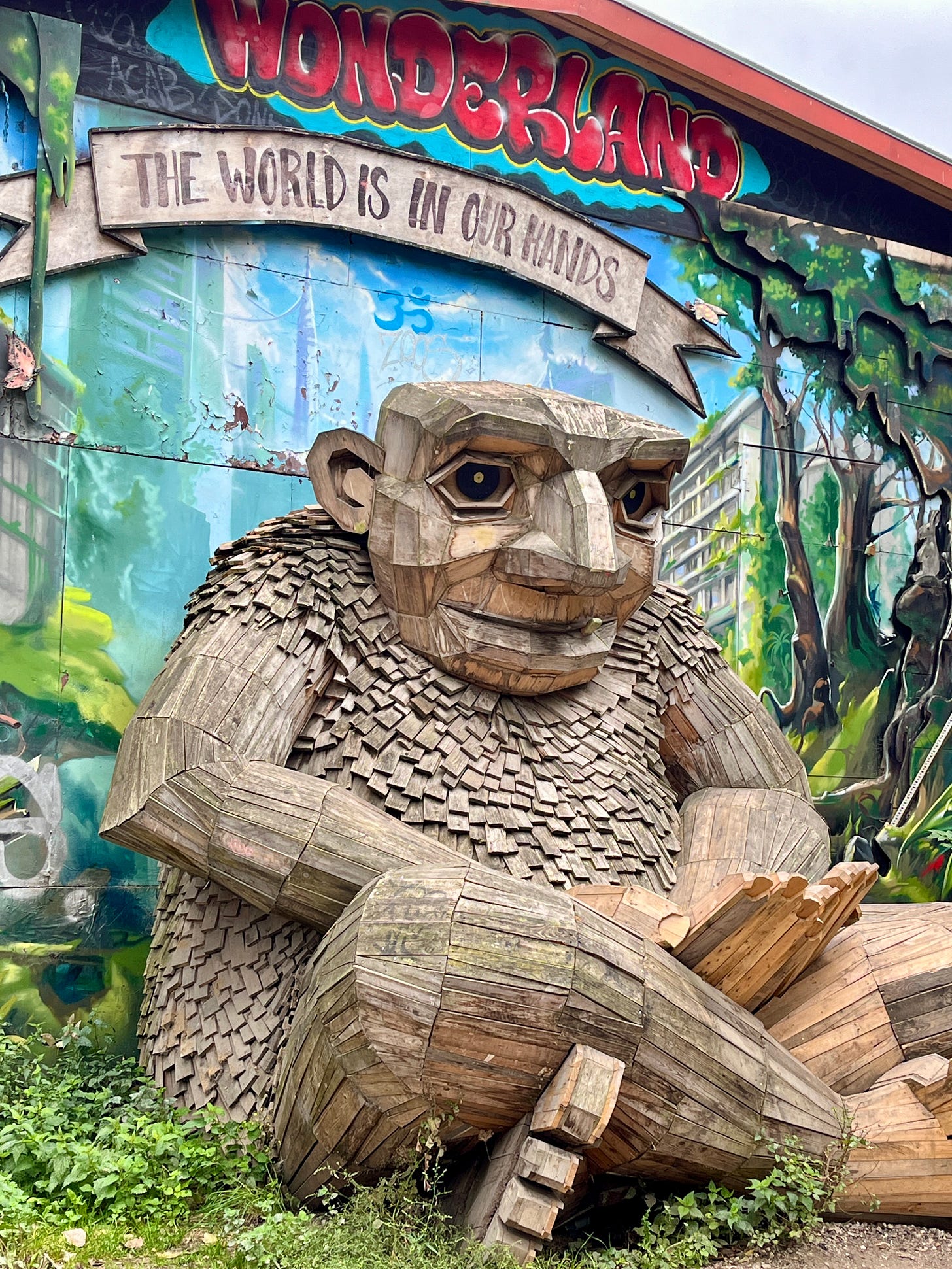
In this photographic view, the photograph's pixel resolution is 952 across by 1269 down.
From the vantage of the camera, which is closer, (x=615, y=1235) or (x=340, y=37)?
(x=615, y=1235)

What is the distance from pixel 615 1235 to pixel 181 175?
127 inches

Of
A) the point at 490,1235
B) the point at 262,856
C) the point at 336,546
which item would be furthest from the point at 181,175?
the point at 490,1235

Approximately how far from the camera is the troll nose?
3000 mm

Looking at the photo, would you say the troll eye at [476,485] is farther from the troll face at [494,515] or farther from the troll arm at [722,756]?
the troll arm at [722,756]

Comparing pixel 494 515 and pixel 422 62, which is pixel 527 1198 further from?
pixel 422 62

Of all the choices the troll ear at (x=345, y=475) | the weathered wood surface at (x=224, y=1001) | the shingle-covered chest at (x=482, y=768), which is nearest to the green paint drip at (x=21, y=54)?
the troll ear at (x=345, y=475)

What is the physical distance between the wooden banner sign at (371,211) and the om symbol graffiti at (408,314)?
171mm

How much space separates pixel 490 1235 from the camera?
236cm

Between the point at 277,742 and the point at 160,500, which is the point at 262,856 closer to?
the point at 277,742

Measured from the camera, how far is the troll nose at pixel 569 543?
3000 millimetres

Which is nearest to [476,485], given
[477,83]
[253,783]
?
[253,783]

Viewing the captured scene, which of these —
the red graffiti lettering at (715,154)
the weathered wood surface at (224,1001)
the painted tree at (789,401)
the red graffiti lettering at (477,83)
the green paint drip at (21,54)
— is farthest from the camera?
the painted tree at (789,401)

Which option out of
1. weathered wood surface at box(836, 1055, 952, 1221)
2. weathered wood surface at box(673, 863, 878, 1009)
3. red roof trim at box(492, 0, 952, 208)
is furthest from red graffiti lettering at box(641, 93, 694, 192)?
weathered wood surface at box(836, 1055, 952, 1221)

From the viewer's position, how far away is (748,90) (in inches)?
194
